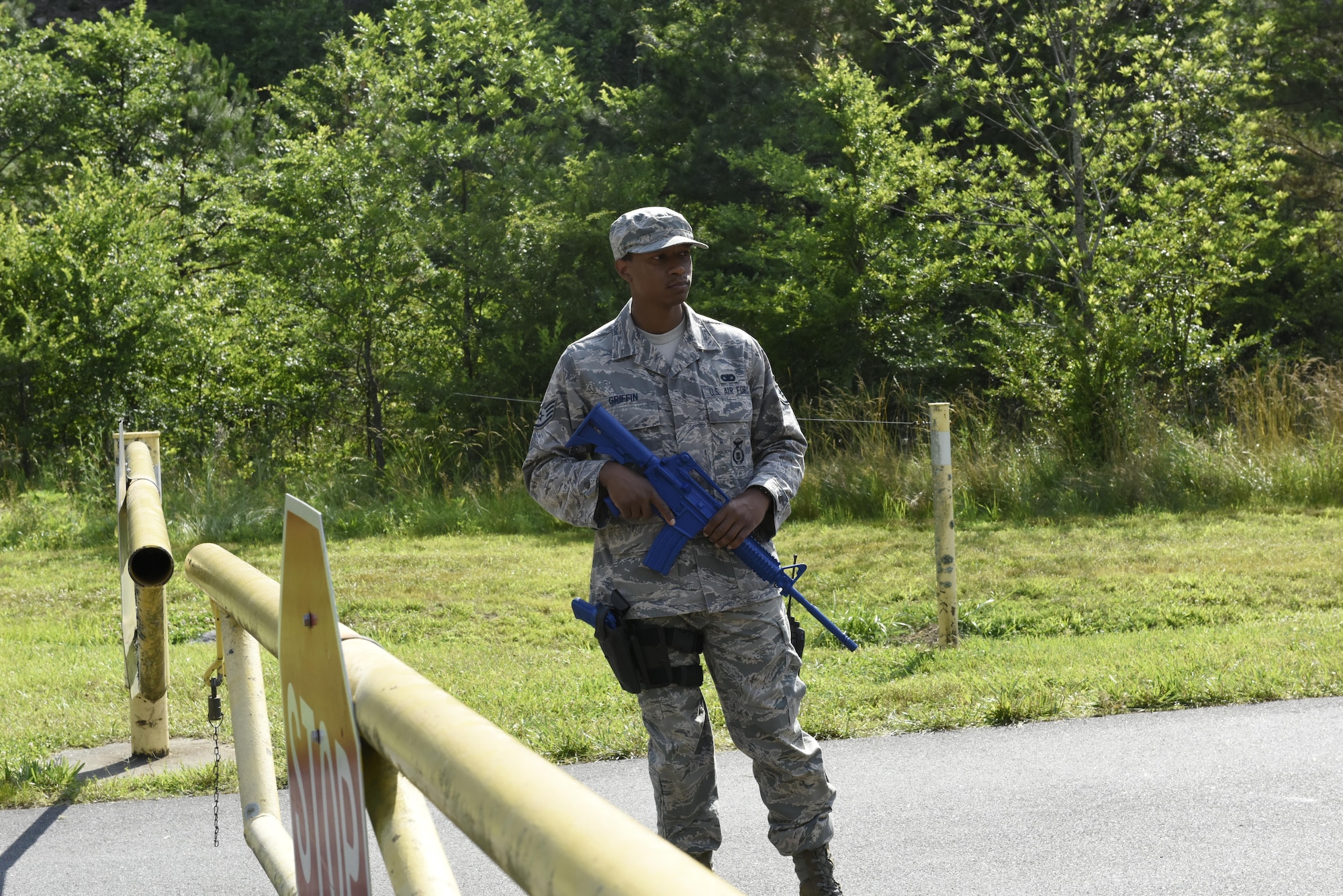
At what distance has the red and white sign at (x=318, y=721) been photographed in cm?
133

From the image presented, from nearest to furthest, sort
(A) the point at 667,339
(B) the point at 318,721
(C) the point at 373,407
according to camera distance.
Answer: (B) the point at 318,721, (A) the point at 667,339, (C) the point at 373,407

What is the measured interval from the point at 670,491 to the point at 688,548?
0.17 metres

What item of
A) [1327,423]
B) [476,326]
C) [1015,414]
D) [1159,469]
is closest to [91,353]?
[476,326]

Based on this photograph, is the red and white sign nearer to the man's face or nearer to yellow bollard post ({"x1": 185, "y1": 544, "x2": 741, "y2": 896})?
yellow bollard post ({"x1": 185, "y1": 544, "x2": 741, "y2": 896})

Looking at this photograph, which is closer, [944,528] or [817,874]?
[817,874]

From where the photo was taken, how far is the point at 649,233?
11.4 feet

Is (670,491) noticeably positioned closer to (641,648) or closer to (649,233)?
(641,648)

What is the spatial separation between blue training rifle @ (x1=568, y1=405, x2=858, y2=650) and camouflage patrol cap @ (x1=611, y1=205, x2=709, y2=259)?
0.44 metres

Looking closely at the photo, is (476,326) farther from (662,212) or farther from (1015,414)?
(662,212)

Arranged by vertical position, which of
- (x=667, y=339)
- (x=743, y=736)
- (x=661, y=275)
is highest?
(x=661, y=275)

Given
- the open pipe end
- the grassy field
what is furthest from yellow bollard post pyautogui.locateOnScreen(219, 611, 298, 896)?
the grassy field

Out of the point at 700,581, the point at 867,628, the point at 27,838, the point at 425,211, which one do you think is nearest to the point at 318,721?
the point at 700,581

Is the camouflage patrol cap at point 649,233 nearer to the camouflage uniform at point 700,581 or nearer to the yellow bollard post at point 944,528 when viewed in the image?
the camouflage uniform at point 700,581

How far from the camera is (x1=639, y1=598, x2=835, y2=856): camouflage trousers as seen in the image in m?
3.55
